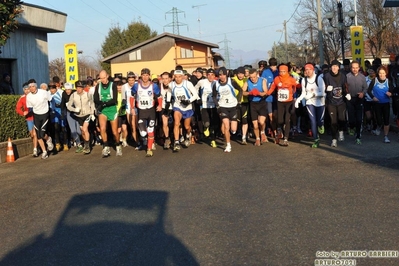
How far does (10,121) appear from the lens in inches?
610

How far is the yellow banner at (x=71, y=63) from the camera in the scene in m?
21.3

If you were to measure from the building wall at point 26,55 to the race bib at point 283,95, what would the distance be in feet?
Result: 41.7

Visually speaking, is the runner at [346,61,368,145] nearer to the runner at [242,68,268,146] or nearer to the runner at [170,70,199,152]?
the runner at [242,68,268,146]

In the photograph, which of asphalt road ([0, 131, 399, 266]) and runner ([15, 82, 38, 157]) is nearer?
asphalt road ([0, 131, 399, 266])

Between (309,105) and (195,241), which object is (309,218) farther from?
(309,105)

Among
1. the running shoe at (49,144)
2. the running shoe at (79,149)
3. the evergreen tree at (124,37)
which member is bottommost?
the running shoe at (79,149)

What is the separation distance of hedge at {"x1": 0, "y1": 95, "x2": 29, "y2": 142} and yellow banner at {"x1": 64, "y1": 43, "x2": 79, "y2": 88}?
17.6ft

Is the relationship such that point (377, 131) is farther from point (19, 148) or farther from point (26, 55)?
point (26, 55)

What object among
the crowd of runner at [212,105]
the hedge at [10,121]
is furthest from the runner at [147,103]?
the hedge at [10,121]

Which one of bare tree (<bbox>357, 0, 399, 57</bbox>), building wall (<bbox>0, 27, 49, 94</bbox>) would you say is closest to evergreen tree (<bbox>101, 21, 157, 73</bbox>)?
bare tree (<bbox>357, 0, 399, 57</bbox>)

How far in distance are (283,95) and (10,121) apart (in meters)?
7.60

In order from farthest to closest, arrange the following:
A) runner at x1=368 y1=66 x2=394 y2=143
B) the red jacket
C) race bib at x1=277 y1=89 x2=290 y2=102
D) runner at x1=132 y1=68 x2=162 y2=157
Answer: the red jacket < runner at x1=368 y1=66 x2=394 y2=143 < race bib at x1=277 y1=89 x2=290 y2=102 < runner at x1=132 y1=68 x2=162 y2=157

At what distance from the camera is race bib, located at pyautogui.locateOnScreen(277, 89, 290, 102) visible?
13.8 metres

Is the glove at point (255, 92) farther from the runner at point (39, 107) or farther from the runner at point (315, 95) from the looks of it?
the runner at point (39, 107)
